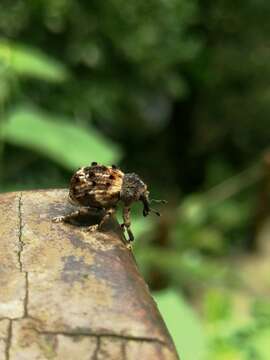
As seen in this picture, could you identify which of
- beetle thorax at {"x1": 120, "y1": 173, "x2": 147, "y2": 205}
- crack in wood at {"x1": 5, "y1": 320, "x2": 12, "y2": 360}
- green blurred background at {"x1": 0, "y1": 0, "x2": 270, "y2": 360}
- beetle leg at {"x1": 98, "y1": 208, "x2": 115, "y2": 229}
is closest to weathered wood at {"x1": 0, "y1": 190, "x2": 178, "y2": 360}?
crack in wood at {"x1": 5, "y1": 320, "x2": 12, "y2": 360}

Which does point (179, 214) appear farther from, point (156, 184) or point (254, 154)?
point (254, 154)

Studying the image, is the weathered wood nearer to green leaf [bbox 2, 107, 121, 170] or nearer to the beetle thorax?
the beetle thorax

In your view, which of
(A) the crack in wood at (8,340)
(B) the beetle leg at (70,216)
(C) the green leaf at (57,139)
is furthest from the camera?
(C) the green leaf at (57,139)

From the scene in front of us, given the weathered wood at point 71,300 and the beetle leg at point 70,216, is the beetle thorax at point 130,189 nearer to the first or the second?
the beetle leg at point 70,216

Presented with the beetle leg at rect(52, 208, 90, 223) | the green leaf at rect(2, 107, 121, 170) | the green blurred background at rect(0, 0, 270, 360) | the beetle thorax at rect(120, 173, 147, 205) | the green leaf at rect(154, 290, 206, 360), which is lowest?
the beetle leg at rect(52, 208, 90, 223)

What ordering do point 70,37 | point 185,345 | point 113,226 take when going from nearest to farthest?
point 113,226 < point 185,345 < point 70,37

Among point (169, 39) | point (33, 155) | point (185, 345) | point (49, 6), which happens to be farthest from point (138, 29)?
point (185, 345)

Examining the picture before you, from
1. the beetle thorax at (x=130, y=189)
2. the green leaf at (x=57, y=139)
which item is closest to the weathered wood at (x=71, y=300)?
the beetle thorax at (x=130, y=189)
